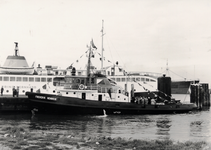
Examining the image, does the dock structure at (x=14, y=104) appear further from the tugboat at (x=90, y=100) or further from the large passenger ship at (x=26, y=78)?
the large passenger ship at (x=26, y=78)

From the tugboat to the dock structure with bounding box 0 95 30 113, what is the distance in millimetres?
2458

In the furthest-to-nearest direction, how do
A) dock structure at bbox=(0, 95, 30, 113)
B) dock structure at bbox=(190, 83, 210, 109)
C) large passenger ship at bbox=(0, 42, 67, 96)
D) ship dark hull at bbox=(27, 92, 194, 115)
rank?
dock structure at bbox=(190, 83, 210, 109)
large passenger ship at bbox=(0, 42, 67, 96)
dock structure at bbox=(0, 95, 30, 113)
ship dark hull at bbox=(27, 92, 194, 115)

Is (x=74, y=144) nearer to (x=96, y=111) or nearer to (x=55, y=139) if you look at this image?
(x=55, y=139)

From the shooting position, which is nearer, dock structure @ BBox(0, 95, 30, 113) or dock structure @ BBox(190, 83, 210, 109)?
dock structure @ BBox(0, 95, 30, 113)

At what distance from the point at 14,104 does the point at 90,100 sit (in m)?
8.86

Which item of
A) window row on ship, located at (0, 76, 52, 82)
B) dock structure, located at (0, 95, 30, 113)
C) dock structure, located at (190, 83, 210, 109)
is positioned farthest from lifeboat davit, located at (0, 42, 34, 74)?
dock structure, located at (190, 83, 210, 109)

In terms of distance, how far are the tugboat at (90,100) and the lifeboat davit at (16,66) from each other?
570 inches

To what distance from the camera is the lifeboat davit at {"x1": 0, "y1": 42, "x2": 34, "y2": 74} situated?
4556 centimetres

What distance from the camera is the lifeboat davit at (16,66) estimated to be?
45562mm

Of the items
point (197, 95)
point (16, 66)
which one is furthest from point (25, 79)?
point (197, 95)

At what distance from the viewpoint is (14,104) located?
109 feet

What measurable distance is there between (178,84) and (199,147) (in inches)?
1702

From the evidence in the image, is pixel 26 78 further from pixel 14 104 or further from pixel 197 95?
pixel 197 95

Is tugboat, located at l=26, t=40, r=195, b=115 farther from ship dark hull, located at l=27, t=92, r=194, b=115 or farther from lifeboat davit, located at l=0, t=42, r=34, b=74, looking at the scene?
lifeboat davit, located at l=0, t=42, r=34, b=74
